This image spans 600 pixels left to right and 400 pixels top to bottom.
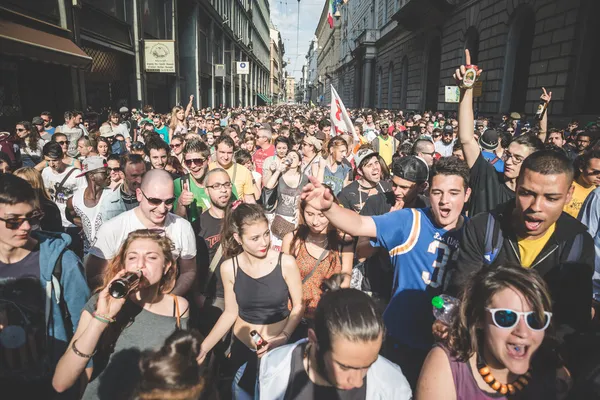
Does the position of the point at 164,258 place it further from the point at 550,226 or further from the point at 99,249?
the point at 550,226

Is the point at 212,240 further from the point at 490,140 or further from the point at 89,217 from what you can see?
the point at 490,140

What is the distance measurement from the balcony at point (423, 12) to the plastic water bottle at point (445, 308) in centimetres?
2410

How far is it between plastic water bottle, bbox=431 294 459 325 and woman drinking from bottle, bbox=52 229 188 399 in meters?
1.52

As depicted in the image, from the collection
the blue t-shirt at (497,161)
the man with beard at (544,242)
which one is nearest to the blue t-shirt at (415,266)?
the man with beard at (544,242)

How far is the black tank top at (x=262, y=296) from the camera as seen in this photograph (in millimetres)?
2695

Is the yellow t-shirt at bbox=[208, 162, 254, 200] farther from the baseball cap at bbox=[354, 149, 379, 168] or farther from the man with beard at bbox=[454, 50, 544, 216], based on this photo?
the man with beard at bbox=[454, 50, 544, 216]

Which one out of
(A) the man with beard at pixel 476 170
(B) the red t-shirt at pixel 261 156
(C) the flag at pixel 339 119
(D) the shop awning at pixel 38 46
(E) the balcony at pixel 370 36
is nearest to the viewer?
(A) the man with beard at pixel 476 170

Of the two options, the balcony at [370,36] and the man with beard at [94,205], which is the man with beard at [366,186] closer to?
the man with beard at [94,205]

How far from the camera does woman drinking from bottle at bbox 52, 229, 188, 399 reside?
6.28 feet

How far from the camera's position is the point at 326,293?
1.83 meters

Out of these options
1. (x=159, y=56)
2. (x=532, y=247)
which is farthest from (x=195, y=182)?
(x=159, y=56)

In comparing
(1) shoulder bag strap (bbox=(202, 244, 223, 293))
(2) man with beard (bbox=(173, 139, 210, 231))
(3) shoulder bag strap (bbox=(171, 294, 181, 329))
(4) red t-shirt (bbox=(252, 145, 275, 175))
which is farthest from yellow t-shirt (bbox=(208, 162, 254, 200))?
(4) red t-shirt (bbox=(252, 145, 275, 175))

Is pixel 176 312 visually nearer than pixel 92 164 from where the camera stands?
Yes

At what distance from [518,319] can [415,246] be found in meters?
0.83
